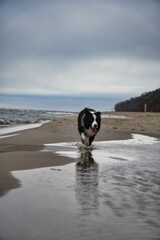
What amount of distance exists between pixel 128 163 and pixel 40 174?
225cm

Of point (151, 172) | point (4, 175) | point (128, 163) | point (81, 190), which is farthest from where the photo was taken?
point (128, 163)

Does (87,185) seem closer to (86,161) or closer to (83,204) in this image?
(83,204)

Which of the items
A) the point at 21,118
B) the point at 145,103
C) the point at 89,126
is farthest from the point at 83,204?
the point at 145,103

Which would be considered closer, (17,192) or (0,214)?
(0,214)

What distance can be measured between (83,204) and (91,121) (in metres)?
7.76

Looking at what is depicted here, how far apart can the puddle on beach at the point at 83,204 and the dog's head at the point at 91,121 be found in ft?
15.9

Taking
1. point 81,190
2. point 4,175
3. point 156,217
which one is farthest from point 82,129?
point 156,217

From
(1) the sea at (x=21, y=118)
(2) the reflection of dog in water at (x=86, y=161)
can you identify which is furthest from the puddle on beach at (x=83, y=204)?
(1) the sea at (x=21, y=118)

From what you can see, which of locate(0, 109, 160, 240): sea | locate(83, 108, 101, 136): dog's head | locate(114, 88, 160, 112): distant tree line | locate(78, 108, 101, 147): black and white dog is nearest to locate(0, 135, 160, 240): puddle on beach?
locate(0, 109, 160, 240): sea

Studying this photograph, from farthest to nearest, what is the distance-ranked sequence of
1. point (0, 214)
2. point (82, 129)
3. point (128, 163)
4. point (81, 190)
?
point (82, 129)
point (128, 163)
point (81, 190)
point (0, 214)

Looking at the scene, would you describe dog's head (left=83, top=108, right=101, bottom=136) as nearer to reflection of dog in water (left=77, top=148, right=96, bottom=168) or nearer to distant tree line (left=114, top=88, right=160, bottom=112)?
reflection of dog in water (left=77, top=148, right=96, bottom=168)

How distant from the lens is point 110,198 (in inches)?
179

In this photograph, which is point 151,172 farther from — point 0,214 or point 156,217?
point 0,214

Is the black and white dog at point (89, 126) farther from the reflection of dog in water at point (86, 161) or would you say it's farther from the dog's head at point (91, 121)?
the reflection of dog in water at point (86, 161)
